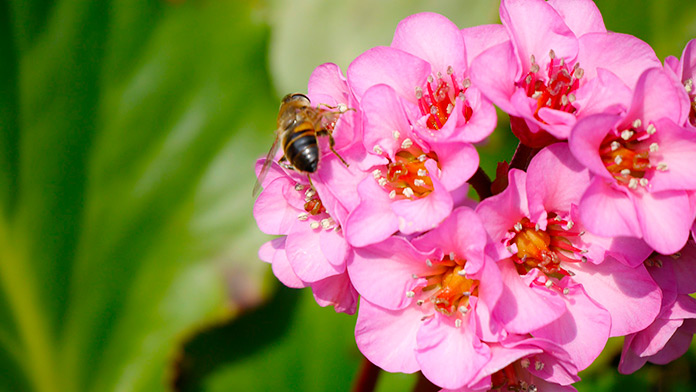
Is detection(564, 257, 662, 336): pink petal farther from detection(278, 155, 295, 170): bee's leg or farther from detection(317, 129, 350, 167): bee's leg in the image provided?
detection(278, 155, 295, 170): bee's leg

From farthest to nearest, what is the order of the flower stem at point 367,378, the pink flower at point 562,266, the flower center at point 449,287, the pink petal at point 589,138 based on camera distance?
the flower stem at point 367,378
the flower center at point 449,287
the pink flower at point 562,266
the pink petal at point 589,138

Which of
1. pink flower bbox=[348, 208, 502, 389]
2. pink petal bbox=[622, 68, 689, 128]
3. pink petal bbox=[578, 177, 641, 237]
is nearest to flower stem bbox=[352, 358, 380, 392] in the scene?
pink flower bbox=[348, 208, 502, 389]

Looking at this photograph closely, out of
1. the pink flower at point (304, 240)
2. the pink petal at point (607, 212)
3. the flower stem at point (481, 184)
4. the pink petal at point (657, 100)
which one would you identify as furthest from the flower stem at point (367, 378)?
the pink petal at point (657, 100)

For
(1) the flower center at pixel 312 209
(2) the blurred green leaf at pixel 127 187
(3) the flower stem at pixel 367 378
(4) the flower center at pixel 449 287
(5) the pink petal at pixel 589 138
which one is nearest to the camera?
(5) the pink petal at pixel 589 138

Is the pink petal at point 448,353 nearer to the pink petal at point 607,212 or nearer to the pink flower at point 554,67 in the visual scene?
the pink petal at point 607,212

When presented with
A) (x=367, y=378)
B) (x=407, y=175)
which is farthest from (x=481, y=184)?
(x=367, y=378)

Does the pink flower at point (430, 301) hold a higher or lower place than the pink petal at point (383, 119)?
lower
